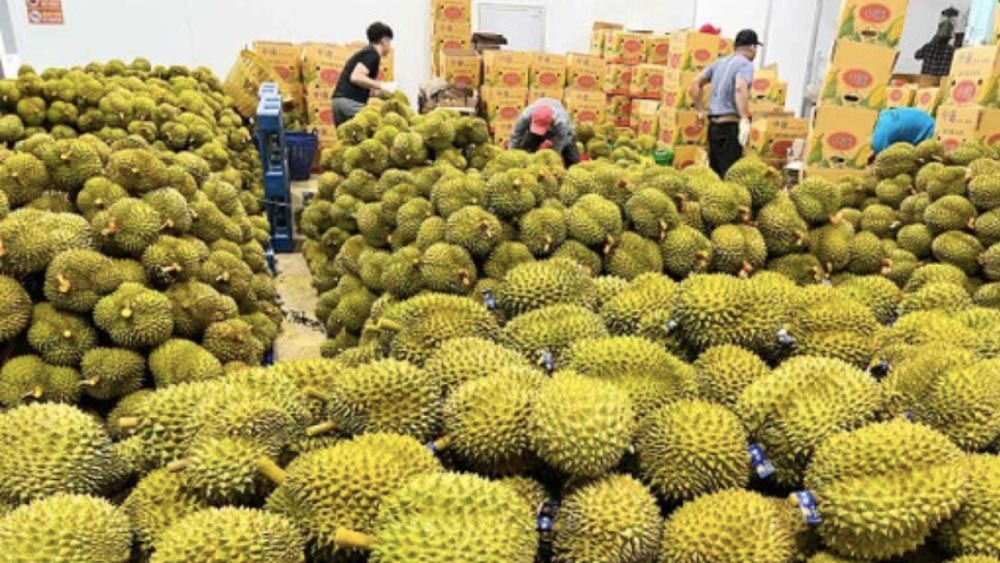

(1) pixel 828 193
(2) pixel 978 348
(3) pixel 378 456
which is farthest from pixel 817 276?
(3) pixel 378 456

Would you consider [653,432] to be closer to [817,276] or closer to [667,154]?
[817,276]

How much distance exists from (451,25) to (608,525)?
1018cm

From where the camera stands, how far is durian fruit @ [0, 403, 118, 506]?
1352 mm

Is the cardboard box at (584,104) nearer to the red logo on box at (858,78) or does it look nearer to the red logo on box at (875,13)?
the red logo on box at (858,78)

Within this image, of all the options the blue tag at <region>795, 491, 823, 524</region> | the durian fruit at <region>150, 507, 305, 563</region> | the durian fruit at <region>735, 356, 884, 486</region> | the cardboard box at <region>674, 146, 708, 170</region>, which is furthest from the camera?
the cardboard box at <region>674, 146, 708, 170</region>

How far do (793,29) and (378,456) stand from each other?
12.9 metres

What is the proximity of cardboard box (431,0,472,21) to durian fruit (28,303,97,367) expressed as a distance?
8.74 m

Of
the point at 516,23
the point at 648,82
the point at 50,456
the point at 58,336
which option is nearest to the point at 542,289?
the point at 50,456

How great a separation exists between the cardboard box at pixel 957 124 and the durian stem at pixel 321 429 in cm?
537

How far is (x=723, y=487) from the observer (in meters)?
1.43

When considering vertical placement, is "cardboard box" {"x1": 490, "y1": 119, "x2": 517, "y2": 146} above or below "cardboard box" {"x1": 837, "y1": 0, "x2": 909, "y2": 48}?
below

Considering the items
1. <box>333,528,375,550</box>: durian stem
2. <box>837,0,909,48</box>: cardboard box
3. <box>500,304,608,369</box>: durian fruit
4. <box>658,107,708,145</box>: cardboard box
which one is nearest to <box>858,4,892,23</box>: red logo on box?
<box>837,0,909,48</box>: cardboard box

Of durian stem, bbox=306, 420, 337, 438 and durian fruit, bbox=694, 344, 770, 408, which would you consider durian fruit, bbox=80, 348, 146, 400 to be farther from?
durian fruit, bbox=694, 344, 770, 408

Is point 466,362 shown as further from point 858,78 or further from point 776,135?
point 776,135
